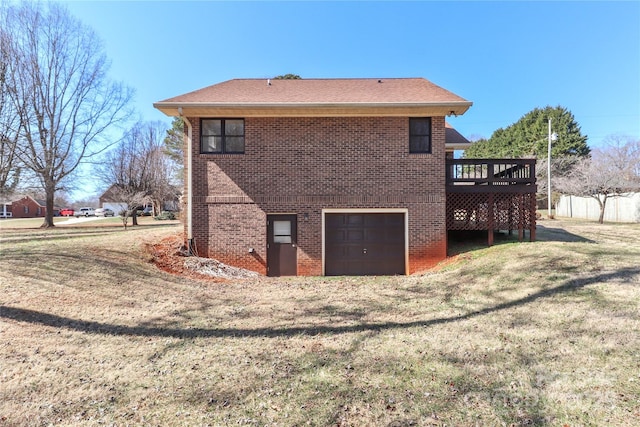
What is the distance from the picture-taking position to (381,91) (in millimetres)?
11023

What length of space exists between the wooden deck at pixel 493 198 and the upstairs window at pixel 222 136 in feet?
22.8

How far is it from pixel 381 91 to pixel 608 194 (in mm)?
20241

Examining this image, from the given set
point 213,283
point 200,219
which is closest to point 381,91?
point 200,219

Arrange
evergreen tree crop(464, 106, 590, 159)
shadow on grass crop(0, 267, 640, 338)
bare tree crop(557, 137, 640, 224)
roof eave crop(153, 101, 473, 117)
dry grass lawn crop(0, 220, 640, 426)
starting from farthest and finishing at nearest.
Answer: evergreen tree crop(464, 106, 590, 159)
bare tree crop(557, 137, 640, 224)
roof eave crop(153, 101, 473, 117)
shadow on grass crop(0, 267, 640, 338)
dry grass lawn crop(0, 220, 640, 426)

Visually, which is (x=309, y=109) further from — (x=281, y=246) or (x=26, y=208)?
(x=26, y=208)

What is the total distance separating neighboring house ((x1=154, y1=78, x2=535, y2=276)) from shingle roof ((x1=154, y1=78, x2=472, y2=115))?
188mm

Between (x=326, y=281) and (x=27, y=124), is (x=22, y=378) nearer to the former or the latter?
(x=326, y=281)

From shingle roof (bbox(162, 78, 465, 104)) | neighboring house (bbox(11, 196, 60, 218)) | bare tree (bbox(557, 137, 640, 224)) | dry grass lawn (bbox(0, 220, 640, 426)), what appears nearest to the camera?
dry grass lawn (bbox(0, 220, 640, 426))

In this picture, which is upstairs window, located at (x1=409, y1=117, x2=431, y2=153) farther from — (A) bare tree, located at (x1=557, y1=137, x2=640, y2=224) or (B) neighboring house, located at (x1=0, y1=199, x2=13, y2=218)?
(B) neighboring house, located at (x1=0, y1=199, x2=13, y2=218)

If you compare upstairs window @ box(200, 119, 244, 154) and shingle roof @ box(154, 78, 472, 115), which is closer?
shingle roof @ box(154, 78, 472, 115)

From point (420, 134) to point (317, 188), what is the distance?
12.4 feet

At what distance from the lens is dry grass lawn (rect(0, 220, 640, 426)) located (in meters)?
2.92

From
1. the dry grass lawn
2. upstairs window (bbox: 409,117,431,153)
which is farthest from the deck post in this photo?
the dry grass lawn

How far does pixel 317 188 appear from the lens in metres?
10.1
